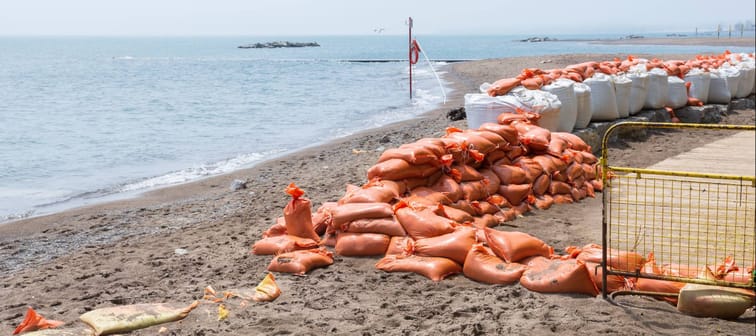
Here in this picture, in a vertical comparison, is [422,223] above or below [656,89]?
below

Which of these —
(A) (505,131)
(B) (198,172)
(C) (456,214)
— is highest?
(A) (505,131)

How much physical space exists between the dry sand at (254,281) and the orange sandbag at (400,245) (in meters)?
0.17

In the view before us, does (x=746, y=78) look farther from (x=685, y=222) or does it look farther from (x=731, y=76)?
(x=685, y=222)

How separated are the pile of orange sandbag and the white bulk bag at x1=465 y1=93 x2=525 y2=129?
0.51m

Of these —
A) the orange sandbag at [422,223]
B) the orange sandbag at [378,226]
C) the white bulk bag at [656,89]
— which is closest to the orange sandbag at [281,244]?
the orange sandbag at [378,226]

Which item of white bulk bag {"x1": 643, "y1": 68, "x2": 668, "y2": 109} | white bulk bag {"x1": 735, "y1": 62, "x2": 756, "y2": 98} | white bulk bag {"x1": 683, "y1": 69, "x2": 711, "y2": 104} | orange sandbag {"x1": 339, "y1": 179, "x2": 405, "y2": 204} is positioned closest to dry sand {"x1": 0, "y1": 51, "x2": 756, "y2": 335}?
orange sandbag {"x1": 339, "y1": 179, "x2": 405, "y2": 204}

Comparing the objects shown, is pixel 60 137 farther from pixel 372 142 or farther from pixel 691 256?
pixel 691 256

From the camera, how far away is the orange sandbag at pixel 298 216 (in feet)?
18.2

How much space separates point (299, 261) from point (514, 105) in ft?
13.3

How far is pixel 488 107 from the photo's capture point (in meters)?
8.34

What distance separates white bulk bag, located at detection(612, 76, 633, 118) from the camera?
10828mm

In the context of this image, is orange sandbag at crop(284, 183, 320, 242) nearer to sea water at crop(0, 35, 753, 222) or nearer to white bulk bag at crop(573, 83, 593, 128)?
sea water at crop(0, 35, 753, 222)

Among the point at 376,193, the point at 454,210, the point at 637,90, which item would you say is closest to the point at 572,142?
the point at 454,210

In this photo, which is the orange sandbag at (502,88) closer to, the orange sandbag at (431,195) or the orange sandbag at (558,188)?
the orange sandbag at (558,188)
